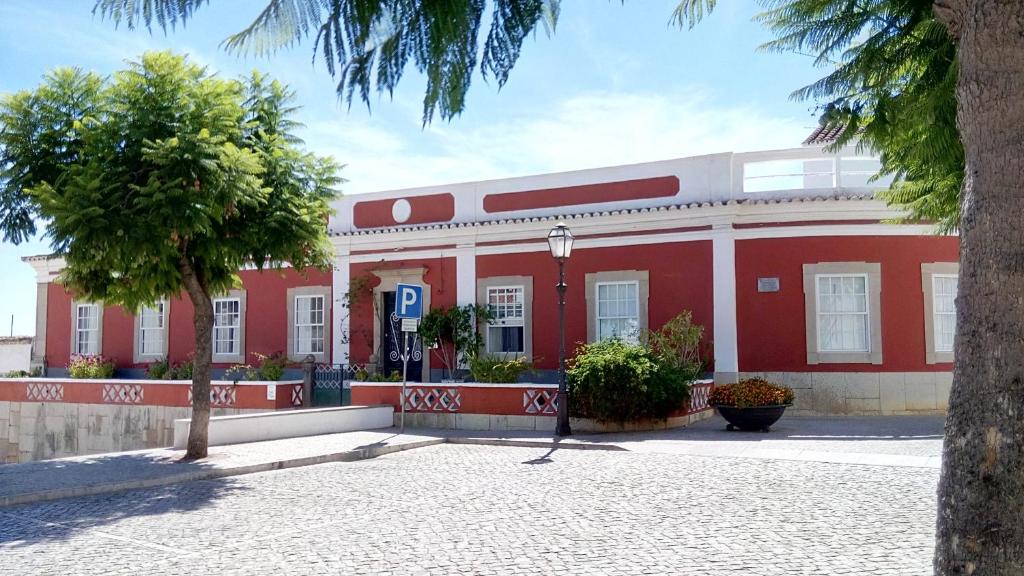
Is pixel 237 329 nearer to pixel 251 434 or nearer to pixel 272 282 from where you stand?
pixel 272 282

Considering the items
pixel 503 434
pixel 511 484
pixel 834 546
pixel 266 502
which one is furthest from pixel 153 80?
pixel 834 546

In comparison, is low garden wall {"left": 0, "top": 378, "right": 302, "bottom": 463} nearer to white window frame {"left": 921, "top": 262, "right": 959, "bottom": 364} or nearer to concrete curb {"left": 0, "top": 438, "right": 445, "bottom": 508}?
concrete curb {"left": 0, "top": 438, "right": 445, "bottom": 508}

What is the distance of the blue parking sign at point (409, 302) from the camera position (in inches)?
587

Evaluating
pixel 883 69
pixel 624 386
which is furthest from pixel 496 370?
pixel 883 69

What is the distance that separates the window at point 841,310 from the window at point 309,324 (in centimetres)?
1197

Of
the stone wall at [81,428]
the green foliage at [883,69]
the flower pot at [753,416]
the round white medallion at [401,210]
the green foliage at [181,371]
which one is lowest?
the stone wall at [81,428]

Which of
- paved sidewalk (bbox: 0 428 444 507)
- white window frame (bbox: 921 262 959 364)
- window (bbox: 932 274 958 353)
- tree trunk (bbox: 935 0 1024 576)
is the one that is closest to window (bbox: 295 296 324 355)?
paved sidewalk (bbox: 0 428 444 507)

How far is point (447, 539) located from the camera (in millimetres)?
7000

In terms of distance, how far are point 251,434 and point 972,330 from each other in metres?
13.0

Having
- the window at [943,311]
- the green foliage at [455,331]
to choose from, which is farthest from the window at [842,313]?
the green foliage at [455,331]

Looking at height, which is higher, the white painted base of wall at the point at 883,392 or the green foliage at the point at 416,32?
the green foliage at the point at 416,32

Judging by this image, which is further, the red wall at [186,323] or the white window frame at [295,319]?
the red wall at [186,323]

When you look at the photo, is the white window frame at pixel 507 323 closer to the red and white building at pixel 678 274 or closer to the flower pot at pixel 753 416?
the red and white building at pixel 678 274

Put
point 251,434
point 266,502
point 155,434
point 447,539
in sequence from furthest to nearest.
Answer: point 155,434 < point 251,434 < point 266,502 < point 447,539
